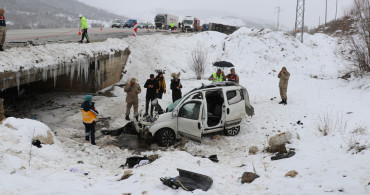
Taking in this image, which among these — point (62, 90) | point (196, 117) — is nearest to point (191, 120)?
point (196, 117)

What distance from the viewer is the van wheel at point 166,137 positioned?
356 inches

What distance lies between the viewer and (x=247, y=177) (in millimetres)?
6109

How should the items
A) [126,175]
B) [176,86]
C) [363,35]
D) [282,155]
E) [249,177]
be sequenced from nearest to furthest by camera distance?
1. [249,177]
2. [126,175]
3. [282,155]
4. [176,86]
5. [363,35]

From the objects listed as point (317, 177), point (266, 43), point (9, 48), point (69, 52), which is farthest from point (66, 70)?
point (266, 43)

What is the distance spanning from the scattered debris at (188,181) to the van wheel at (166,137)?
3.01 metres

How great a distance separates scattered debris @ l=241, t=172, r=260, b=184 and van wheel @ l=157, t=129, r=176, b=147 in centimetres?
345

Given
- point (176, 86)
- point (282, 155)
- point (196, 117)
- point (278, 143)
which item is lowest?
point (282, 155)

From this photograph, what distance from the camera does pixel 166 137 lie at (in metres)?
9.15

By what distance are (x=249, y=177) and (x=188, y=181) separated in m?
1.33

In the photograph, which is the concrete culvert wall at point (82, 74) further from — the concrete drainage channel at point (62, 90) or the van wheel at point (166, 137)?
the van wheel at point (166, 137)

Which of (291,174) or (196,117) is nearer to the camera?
(291,174)

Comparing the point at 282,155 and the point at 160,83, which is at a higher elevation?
the point at 160,83

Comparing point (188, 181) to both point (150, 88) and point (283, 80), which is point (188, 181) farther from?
point (283, 80)

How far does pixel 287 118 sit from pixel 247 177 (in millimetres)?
6427
